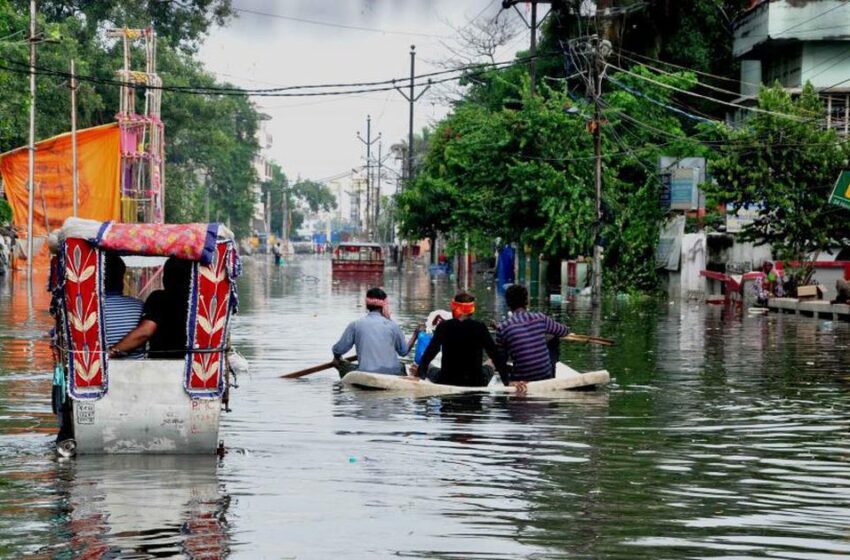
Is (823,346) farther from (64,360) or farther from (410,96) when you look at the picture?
(410,96)

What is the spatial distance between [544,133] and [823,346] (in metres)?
29.0

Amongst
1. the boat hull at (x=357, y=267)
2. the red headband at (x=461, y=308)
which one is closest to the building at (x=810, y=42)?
the boat hull at (x=357, y=267)

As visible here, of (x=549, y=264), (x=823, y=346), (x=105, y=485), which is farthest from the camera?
(x=549, y=264)

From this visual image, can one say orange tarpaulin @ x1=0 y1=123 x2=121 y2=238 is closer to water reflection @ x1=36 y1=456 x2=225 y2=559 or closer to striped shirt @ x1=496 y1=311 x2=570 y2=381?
striped shirt @ x1=496 y1=311 x2=570 y2=381

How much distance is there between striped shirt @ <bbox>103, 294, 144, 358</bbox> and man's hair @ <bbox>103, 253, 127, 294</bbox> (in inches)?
2.5

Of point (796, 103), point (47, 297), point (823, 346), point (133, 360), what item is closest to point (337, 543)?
point (133, 360)

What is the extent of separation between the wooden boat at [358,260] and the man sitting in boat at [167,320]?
2743 inches

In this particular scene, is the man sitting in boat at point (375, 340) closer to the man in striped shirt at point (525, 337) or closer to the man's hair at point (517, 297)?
the man in striped shirt at point (525, 337)

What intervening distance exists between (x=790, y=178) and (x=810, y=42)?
15.1 metres

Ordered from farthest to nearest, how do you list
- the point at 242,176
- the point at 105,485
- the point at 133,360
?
the point at 242,176 → the point at 133,360 → the point at 105,485

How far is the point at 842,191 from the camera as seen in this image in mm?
41500

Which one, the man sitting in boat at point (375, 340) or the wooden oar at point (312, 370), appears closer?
the man sitting in boat at point (375, 340)

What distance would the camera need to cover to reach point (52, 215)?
220ft

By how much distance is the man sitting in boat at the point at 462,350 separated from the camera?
677 inches
